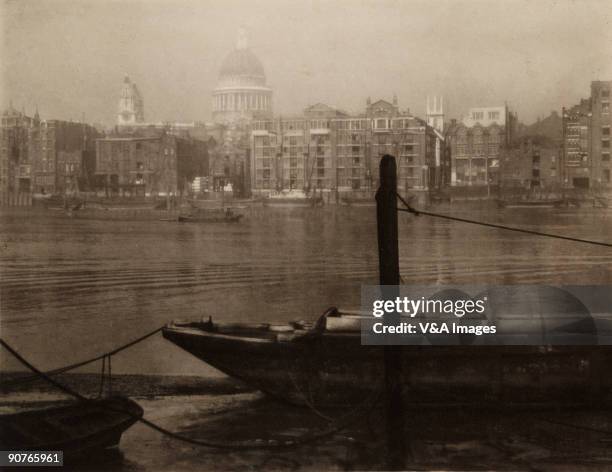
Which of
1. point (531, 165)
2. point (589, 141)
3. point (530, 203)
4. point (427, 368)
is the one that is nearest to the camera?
point (427, 368)

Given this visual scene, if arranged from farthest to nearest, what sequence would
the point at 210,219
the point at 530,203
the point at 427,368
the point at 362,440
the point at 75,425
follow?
the point at 210,219 < the point at 530,203 < the point at 427,368 < the point at 362,440 < the point at 75,425

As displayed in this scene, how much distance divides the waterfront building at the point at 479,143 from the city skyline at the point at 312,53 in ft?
0.25

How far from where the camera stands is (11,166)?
6.07 metres

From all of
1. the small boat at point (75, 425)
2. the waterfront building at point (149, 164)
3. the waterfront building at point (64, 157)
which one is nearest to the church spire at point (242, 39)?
the waterfront building at point (149, 164)

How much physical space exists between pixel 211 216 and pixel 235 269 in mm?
448

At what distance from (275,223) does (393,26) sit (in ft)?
4.93

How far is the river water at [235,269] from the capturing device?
5.91 metres

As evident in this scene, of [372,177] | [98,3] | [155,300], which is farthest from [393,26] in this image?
[155,300]

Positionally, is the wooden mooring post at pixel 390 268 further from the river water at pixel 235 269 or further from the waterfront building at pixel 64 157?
the waterfront building at pixel 64 157

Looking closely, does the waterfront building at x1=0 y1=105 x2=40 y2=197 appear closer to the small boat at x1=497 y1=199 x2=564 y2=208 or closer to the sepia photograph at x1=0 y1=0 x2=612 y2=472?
the sepia photograph at x1=0 y1=0 x2=612 y2=472

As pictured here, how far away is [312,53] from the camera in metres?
5.91

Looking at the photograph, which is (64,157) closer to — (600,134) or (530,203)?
(530,203)

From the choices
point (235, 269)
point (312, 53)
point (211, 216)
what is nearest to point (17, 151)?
point (211, 216)

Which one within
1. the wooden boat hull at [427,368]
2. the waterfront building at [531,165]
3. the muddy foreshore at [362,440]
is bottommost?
the muddy foreshore at [362,440]
